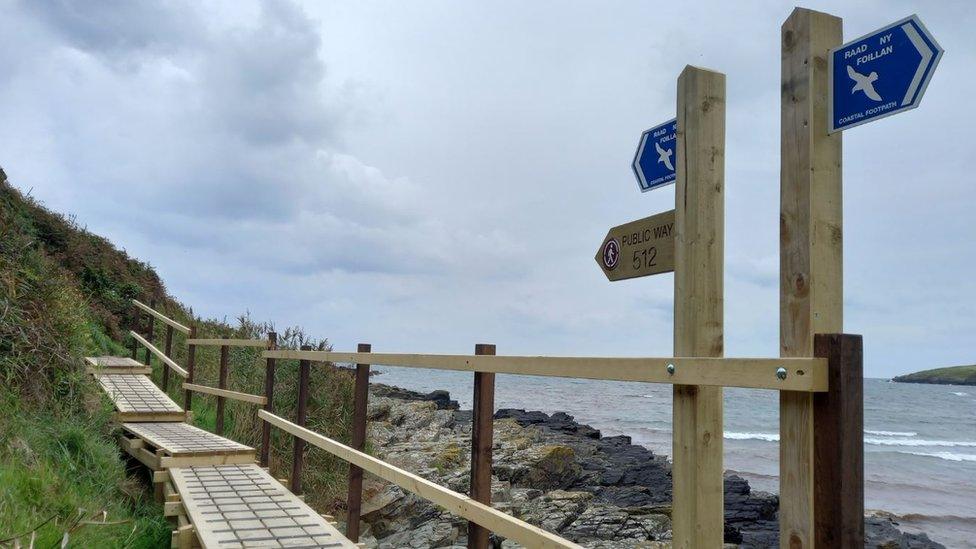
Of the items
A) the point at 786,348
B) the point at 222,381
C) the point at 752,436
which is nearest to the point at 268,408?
the point at 222,381

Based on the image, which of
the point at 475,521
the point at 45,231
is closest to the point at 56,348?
the point at 475,521

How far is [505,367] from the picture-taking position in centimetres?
332

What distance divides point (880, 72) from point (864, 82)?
6 centimetres

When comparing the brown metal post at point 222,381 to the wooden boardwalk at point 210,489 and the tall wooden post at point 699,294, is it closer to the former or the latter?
the wooden boardwalk at point 210,489

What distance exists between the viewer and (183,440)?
7.66 meters

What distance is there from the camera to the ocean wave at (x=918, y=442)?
27969 millimetres

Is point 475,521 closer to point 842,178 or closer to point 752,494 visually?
point 842,178

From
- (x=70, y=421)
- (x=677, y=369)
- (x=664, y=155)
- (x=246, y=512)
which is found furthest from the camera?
(x=70, y=421)

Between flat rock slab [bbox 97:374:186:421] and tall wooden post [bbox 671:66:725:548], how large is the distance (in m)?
8.00

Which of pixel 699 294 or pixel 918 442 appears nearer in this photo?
pixel 699 294

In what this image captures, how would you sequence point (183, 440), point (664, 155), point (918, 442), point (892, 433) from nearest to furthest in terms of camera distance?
point (664, 155), point (183, 440), point (918, 442), point (892, 433)

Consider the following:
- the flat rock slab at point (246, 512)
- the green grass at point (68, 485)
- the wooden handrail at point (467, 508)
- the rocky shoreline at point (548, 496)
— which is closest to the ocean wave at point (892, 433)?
the rocky shoreline at point (548, 496)

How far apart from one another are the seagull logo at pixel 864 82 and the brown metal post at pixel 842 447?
735mm

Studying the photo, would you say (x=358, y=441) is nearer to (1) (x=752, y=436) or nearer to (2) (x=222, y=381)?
(2) (x=222, y=381)
